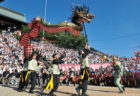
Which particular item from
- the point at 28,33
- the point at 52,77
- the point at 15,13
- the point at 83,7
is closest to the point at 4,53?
the point at 28,33

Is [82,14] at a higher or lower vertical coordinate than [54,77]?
higher

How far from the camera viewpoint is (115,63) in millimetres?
9102

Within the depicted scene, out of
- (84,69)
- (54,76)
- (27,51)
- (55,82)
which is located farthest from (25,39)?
(84,69)

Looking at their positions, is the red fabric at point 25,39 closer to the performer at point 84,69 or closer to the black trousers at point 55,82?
the black trousers at point 55,82

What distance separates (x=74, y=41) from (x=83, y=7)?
126 feet

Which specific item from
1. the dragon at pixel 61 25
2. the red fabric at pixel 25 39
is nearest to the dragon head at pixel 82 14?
the dragon at pixel 61 25

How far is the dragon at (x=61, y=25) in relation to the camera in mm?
9461

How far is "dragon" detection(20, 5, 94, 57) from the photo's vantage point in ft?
31.0

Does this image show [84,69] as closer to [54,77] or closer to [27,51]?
[54,77]

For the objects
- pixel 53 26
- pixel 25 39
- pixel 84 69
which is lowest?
pixel 84 69

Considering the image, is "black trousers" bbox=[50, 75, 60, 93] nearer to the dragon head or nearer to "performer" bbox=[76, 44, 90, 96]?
"performer" bbox=[76, 44, 90, 96]

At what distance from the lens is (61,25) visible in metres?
11.1

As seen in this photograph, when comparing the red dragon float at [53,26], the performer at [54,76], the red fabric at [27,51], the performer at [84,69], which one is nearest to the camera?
the performer at [54,76]

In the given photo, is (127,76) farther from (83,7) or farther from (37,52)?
(37,52)
